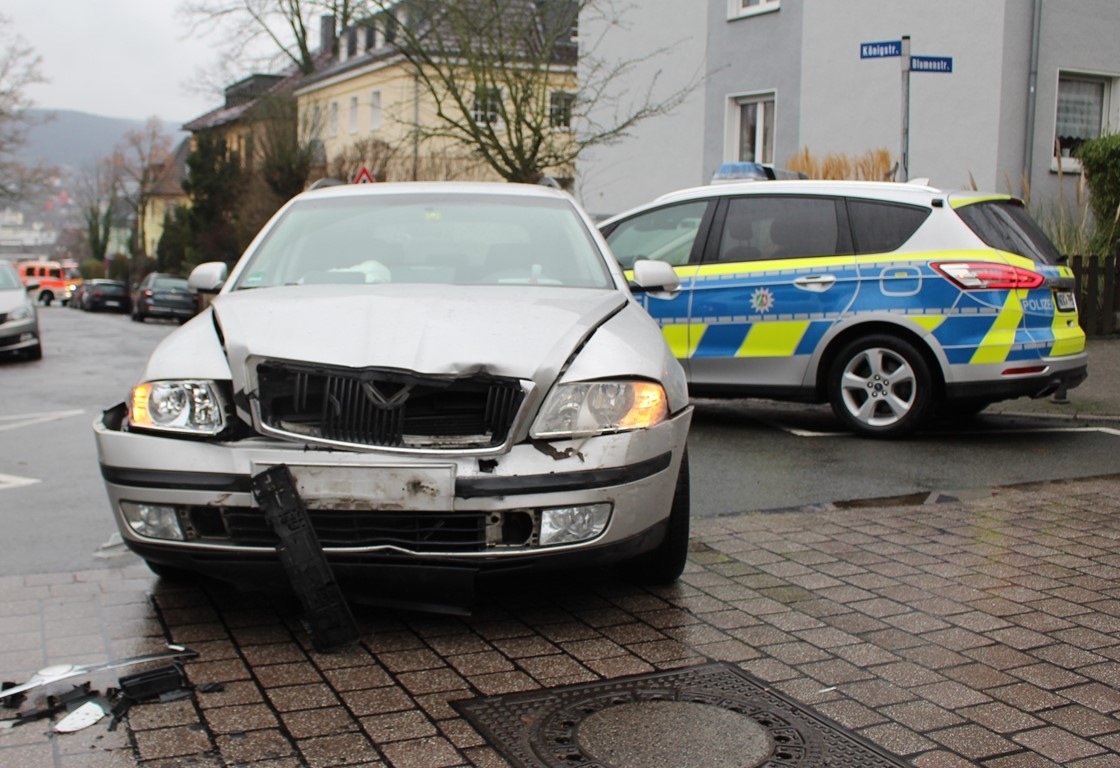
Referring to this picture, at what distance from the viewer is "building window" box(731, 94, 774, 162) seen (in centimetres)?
2297

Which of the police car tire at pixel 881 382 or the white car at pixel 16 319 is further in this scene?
the white car at pixel 16 319

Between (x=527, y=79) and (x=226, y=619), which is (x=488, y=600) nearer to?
(x=226, y=619)

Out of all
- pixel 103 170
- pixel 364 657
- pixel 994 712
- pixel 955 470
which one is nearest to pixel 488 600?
pixel 364 657

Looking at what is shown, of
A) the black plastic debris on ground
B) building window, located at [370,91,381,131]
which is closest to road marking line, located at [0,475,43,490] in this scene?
the black plastic debris on ground

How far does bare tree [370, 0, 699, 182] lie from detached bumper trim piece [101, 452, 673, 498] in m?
18.3

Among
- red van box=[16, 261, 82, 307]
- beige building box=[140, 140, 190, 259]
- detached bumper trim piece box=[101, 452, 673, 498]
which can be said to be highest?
beige building box=[140, 140, 190, 259]

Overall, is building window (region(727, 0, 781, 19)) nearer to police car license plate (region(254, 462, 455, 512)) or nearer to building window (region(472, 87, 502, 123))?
building window (region(472, 87, 502, 123))

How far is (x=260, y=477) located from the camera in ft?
13.5

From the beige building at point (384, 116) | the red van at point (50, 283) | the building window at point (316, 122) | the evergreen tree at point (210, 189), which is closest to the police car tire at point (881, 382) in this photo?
the beige building at point (384, 116)

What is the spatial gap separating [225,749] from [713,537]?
3.01 m

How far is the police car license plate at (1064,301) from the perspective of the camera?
8.56 metres

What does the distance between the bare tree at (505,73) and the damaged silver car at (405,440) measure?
18046 mm

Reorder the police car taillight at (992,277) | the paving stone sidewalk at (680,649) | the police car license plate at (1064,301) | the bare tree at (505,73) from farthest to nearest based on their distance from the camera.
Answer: the bare tree at (505,73) < the police car license plate at (1064,301) < the police car taillight at (992,277) < the paving stone sidewalk at (680,649)

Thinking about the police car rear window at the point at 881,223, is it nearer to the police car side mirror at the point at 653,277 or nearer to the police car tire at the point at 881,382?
the police car tire at the point at 881,382
